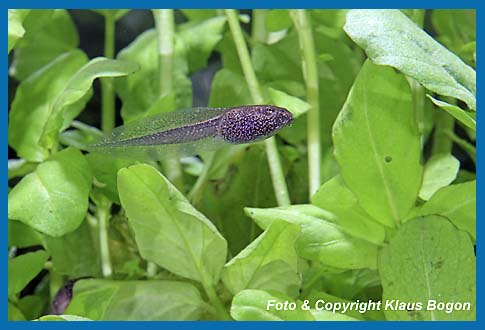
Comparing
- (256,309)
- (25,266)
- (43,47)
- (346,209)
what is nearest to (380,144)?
(346,209)

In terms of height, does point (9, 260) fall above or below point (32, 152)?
below

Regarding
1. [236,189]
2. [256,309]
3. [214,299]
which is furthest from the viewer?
[236,189]

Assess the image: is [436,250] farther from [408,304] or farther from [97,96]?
[97,96]

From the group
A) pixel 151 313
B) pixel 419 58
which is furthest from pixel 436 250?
pixel 151 313

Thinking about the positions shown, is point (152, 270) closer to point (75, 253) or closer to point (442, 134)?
point (75, 253)

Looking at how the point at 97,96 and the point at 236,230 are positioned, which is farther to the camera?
the point at 97,96

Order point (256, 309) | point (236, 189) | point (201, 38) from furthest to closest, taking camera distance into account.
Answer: point (201, 38), point (236, 189), point (256, 309)

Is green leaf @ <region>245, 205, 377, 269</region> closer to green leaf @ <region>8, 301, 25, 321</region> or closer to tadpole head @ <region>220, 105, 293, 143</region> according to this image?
tadpole head @ <region>220, 105, 293, 143</region>

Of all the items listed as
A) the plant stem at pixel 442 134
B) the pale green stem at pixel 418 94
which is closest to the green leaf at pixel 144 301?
the pale green stem at pixel 418 94
